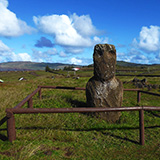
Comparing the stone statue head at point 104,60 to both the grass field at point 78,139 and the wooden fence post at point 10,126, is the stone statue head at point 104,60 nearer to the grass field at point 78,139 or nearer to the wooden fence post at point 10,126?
the grass field at point 78,139

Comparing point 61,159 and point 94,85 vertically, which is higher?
point 94,85

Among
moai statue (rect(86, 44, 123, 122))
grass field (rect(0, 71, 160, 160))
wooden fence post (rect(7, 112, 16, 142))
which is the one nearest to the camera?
grass field (rect(0, 71, 160, 160))

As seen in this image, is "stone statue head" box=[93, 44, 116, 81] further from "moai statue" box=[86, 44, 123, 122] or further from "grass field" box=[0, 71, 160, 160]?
"grass field" box=[0, 71, 160, 160]

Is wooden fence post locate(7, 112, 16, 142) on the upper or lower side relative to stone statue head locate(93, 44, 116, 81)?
lower

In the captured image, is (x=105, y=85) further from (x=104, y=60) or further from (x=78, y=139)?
(x=78, y=139)

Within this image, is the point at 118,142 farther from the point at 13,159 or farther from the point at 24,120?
the point at 24,120

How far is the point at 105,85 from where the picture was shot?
510 centimetres

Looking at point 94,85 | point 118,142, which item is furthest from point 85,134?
point 94,85

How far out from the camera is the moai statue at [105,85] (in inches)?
198

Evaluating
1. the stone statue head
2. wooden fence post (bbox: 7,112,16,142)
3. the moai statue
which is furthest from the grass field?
the stone statue head

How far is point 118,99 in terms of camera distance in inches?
202

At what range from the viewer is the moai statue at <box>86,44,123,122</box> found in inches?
198

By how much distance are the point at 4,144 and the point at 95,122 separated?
2.54 m

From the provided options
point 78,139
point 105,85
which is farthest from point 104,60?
point 78,139
